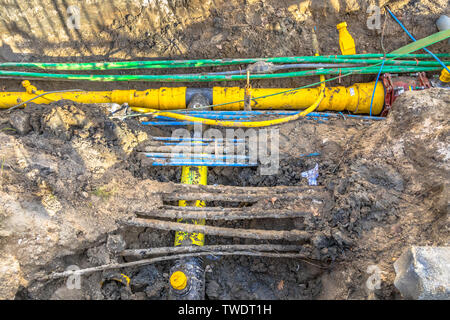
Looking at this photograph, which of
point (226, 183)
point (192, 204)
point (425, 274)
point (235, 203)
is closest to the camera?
point (425, 274)

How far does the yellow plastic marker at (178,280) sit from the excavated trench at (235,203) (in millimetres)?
341

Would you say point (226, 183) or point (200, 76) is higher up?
point (200, 76)

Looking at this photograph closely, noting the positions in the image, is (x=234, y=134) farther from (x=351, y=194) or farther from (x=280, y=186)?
(x=351, y=194)

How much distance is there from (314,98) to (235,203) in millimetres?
1845

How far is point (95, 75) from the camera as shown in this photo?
452 cm

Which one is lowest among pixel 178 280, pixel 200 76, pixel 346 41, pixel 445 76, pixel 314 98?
pixel 178 280

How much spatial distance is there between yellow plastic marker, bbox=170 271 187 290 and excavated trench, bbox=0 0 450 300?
341mm

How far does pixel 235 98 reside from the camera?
14.5ft

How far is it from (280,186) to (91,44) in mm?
3469

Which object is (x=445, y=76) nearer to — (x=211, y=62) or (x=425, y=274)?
(x=211, y=62)

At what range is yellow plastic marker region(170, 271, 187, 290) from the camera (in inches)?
111

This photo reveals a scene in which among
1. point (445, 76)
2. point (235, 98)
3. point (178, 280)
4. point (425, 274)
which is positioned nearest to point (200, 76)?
point (235, 98)

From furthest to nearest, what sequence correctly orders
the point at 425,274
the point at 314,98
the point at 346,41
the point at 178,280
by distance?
1. the point at 346,41
2. the point at 314,98
3. the point at 178,280
4. the point at 425,274

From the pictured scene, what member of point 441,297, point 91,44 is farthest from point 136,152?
point 441,297
